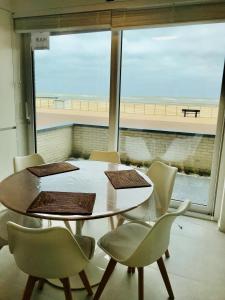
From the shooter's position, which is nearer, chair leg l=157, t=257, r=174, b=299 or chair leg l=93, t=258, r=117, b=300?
chair leg l=93, t=258, r=117, b=300

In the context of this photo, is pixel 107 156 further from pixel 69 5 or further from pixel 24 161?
pixel 69 5

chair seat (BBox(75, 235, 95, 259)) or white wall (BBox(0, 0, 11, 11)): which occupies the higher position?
white wall (BBox(0, 0, 11, 11))

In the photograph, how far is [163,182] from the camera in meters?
2.23

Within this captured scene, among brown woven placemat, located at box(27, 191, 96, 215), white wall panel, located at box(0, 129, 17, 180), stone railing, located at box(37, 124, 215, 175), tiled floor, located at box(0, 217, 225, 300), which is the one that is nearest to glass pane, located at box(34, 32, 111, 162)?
stone railing, located at box(37, 124, 215, 175)

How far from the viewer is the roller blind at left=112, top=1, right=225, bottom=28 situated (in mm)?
2438

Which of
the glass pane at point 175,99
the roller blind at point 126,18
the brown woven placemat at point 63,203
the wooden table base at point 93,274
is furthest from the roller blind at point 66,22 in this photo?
the wooden table base at point 93,274

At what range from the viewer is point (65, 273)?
1.35 m

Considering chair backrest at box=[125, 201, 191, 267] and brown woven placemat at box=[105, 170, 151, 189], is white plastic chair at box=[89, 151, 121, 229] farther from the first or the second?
chair backrest at box=[125, 201, 191, 267]

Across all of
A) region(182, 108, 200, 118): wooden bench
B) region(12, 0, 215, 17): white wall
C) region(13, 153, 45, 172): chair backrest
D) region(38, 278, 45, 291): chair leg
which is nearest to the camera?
region(38, 278, 45, 291): chair leg

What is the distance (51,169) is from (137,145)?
138 cm

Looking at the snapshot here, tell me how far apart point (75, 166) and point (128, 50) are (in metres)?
1.61

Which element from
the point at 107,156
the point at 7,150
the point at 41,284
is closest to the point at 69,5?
the point at 107,156

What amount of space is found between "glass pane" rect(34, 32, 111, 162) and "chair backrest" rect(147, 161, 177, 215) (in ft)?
3.87

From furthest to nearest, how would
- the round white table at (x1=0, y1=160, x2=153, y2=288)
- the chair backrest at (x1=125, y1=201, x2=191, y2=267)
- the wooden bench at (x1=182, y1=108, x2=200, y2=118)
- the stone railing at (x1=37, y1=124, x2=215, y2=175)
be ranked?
the stone railing at (x1=37, y1=124, x2=215, y2=175) < the wooden bench at (x1=182, y1=108, x2=200, y2=118) < the round white table at (x1=0, y1=160, x2=153, y2=288) < the chair backrest at (x1=125, y1=201, x2=191, y2=267)
